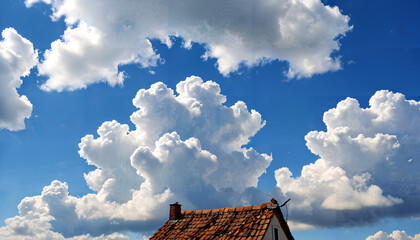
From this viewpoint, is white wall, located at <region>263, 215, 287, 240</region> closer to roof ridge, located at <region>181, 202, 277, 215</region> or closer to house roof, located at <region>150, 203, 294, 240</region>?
house roof, located at <region>150, 203, 294, 240</region>

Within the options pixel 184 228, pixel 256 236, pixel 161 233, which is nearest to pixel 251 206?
pixel 256 236

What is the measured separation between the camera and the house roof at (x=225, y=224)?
29083mm

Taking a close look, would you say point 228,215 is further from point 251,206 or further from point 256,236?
point 256,236

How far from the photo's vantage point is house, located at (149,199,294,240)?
2905 centimetres

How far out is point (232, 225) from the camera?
30688 mm

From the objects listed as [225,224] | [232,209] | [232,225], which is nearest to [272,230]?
[232,225]

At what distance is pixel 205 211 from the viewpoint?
34906 millimetres

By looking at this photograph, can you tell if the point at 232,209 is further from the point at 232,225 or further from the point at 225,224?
the point at 232,225

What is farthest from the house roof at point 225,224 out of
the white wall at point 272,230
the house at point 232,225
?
the white wall at point 272,230

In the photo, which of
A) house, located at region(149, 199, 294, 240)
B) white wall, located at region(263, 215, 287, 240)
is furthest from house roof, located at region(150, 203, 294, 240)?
white wall, located at region(263, 215, 287, 240)

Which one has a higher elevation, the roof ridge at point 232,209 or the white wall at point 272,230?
the roof ridge at point 232,209

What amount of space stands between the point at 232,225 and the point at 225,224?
880 mm

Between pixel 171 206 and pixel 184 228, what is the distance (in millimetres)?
3969

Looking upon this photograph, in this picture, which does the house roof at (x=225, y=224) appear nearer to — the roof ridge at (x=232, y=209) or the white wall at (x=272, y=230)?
the roof ridge at (x=232, y=209)
